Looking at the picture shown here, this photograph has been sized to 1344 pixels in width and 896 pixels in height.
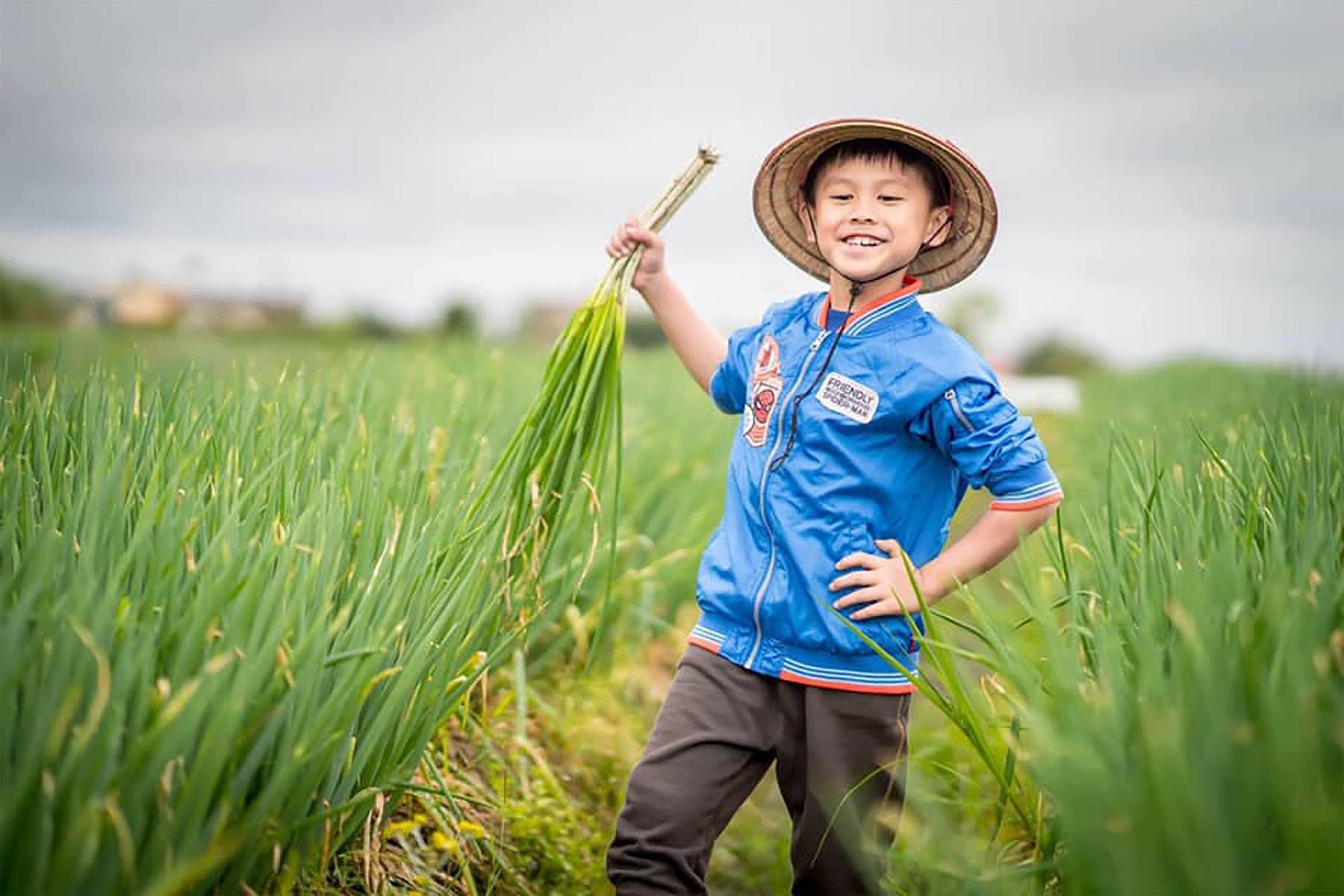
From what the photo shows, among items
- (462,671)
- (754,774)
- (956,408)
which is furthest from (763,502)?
(462,671)

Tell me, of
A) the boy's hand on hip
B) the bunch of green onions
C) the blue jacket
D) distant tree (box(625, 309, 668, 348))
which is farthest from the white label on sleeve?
distant tree (box(625, 309, 668, 348))

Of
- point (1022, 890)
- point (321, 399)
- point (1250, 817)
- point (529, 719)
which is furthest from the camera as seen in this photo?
point (529, 719)

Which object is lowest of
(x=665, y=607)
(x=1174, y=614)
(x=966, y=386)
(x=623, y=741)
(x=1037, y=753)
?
(x=623, y=741)

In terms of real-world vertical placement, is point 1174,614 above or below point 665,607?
above

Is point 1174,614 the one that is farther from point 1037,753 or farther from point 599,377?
point 599,377

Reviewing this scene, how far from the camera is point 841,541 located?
2051 millimetres

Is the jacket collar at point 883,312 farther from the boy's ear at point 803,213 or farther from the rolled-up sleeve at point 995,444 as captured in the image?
the boy's ear at point 803,213

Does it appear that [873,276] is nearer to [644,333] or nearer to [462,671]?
[462,671]

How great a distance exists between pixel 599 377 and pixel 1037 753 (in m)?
1.13

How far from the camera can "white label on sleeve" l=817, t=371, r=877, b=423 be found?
206cm

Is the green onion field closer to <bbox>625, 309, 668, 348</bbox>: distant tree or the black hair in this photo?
the black hair

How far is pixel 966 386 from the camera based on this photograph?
2021mm

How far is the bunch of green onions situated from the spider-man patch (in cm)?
23

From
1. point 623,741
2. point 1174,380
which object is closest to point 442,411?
point 623,741
